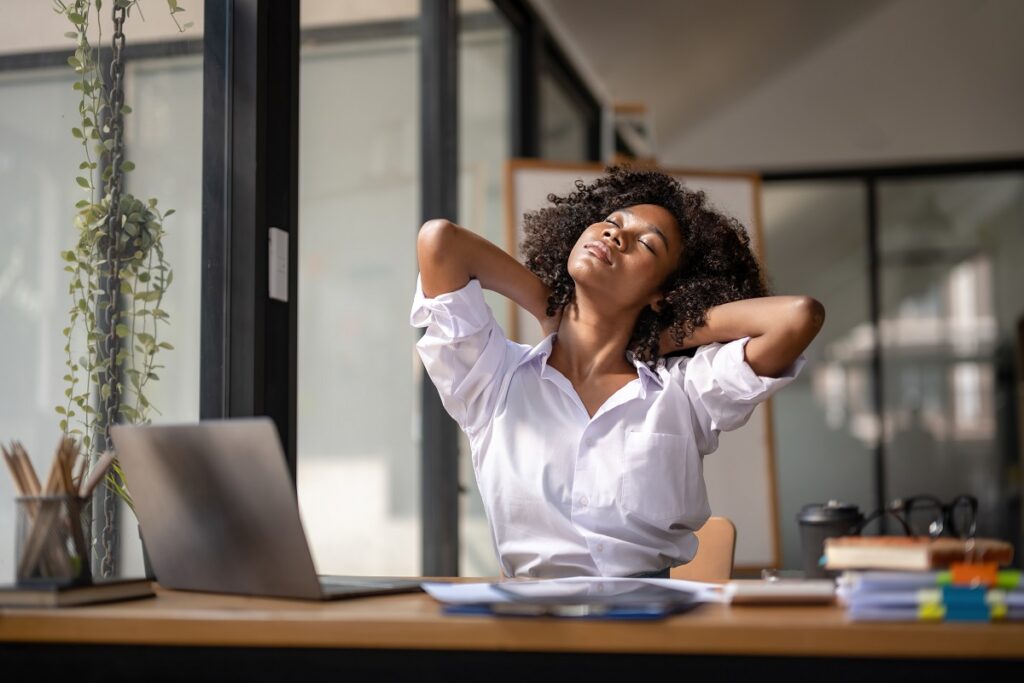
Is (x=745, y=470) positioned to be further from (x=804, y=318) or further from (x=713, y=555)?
(x=804, y=318)

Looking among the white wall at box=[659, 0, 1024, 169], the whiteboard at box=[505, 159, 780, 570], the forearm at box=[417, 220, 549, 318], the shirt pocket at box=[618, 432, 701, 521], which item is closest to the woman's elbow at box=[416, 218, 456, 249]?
the forearm at box=[417, 220, 549, 318]

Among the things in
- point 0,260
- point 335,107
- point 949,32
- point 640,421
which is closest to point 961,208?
point 949,32

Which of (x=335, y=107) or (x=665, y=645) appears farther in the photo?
(x=335, y=107)

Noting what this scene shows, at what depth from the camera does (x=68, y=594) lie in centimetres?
115

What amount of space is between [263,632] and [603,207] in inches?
46.8

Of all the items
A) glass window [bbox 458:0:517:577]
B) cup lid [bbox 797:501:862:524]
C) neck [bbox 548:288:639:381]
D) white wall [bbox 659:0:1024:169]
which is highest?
white wall [bbox 659:0:1024:169]

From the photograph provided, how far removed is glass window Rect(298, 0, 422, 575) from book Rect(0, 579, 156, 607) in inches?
48.2

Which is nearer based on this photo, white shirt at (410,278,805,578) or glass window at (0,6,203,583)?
glass window at (0,6,203,583)

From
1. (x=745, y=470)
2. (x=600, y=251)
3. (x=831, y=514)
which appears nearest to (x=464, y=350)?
(x=600, y=251)

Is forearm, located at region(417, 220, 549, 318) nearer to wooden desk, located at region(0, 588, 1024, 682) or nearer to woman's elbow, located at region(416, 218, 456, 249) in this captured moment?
woman's elbow, located at region(416, 218, 456, 249)

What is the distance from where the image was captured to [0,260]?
5.02 feet

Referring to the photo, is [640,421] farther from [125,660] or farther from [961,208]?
[961,208]

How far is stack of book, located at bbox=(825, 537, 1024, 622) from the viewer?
3.18 ft

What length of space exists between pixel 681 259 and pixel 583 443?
371 millimetres
